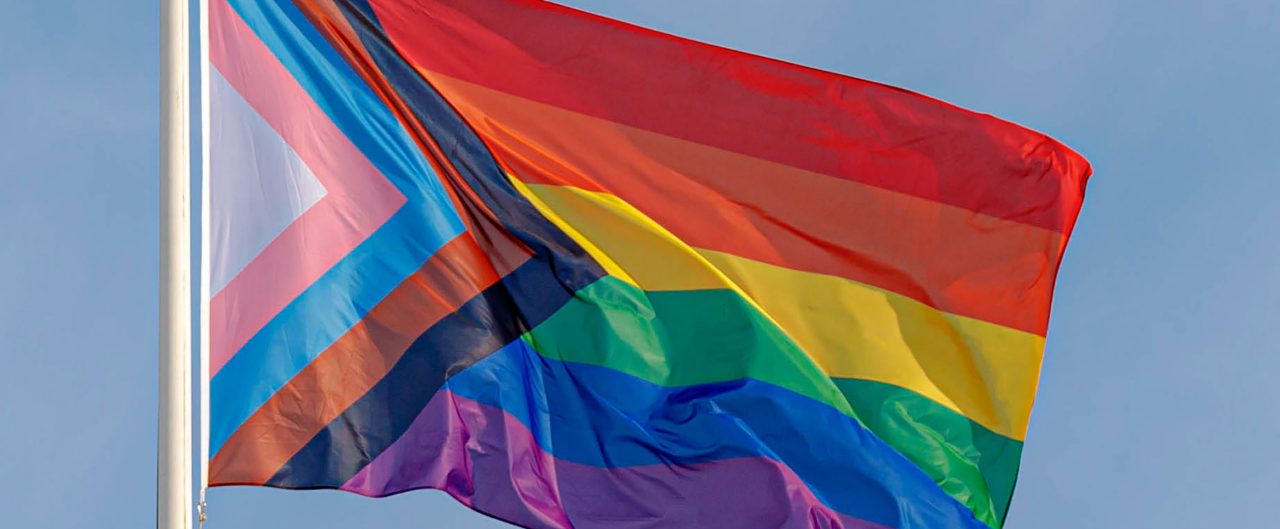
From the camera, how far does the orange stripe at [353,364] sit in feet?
37.0

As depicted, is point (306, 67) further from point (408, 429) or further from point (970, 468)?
point (970, 468)

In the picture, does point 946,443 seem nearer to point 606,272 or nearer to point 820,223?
point 820,223

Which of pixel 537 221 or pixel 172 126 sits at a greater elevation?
pixel 172 126

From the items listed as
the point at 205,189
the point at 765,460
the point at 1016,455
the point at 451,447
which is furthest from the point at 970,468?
the point at 205,189

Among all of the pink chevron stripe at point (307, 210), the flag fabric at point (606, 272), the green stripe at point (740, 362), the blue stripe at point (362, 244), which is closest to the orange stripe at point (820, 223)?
the flag fabric at point (606, 272)

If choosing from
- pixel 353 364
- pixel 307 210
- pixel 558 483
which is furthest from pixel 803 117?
pixel 353 364

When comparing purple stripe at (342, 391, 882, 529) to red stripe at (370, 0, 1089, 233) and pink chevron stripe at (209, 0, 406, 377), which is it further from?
red stripe at (370, 0, 1089, 233)

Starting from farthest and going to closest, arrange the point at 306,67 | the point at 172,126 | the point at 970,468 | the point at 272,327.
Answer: the point at 970,468 < the point at 306,67 < the point at 272,327 < the point at 172,126

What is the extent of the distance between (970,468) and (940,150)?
7.28ft

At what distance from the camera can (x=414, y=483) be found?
1191 centimetres

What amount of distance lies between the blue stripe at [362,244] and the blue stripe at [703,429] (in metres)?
0.81

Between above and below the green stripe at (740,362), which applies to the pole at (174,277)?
above

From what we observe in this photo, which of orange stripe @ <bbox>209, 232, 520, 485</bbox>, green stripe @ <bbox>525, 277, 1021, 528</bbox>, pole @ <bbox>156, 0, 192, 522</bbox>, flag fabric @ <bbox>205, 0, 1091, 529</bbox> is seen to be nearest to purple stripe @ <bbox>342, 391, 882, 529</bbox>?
flag fabric @ <bbox>205, 0, 1091, 529</bbox>

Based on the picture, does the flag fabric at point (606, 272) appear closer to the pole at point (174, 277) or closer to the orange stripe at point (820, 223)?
the orange stripe at point (820, 223)
